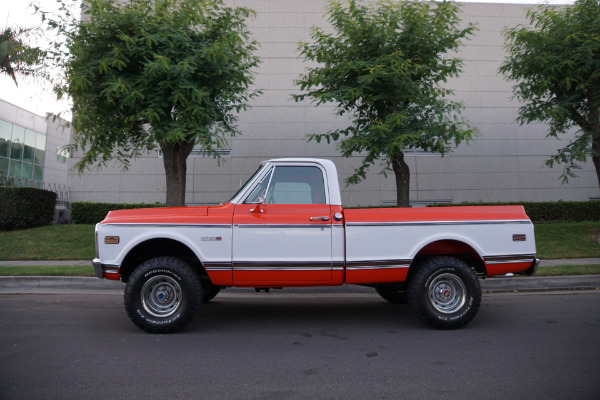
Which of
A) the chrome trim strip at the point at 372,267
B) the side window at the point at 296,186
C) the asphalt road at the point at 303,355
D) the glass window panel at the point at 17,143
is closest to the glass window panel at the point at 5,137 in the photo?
the glass window panel at the point at 17,143

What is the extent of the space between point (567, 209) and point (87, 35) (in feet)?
56.3

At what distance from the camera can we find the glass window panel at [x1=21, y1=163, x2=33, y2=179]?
2722 centimetres

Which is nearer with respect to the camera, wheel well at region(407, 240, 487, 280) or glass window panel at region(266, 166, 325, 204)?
glass window panel at region(266, 166, 325, 204)

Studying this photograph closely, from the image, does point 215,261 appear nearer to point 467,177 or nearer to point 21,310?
point 21,310

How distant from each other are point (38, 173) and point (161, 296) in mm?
29690

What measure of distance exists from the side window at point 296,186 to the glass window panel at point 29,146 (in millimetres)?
28329

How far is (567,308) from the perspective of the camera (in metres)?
6.28

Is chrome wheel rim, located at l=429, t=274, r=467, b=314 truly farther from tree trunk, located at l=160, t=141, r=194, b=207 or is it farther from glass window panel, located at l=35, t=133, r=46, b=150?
glass window panel, located at l=35, t=133, r=46, b=150

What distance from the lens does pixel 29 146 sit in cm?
2775

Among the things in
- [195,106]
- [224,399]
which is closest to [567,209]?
[195,106]

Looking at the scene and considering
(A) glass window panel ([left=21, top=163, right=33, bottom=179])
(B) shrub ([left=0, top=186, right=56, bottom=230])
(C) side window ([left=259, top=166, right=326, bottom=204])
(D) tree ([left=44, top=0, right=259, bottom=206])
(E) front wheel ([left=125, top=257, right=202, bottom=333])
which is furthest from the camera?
(A) glass window panel ([left=21, top=163, right=33, bottom=179])

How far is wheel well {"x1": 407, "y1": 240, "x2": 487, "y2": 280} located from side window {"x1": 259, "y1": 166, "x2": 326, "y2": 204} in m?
1.50

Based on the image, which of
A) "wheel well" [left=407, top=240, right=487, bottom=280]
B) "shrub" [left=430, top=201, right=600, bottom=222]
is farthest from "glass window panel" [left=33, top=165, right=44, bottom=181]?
"wheel well" [left=407, top=240, right=487, bottom=280]

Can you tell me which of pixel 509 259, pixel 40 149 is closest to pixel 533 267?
pixel 509 259
